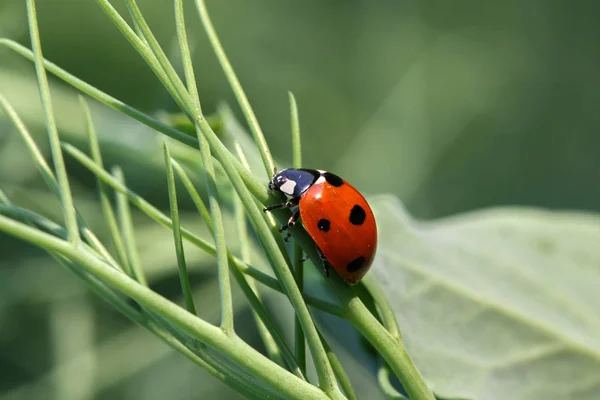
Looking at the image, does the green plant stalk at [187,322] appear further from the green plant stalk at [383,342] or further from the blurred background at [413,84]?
the blurred background at [413,84]

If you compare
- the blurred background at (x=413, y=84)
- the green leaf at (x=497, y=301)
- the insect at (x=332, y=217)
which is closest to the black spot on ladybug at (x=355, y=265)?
the insect at (x=332, y=217)

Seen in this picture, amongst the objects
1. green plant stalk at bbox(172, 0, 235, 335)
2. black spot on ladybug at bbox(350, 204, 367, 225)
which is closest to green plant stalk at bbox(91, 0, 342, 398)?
green plant stalk at bbox(172, 0, 235, 335)

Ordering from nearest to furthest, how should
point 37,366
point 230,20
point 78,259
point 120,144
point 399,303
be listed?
point 78,259 → point 399,303 → point 120,144 → point 37,366 → point 230,20

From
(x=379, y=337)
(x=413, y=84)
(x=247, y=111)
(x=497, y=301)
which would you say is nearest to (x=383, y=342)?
(x=379, y=337)

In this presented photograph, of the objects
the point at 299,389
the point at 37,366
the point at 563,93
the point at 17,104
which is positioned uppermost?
the point at 563,93

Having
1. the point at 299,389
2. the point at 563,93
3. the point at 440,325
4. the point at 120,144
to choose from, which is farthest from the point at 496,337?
the point at 563,93

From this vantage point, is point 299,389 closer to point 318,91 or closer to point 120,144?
point 120,144

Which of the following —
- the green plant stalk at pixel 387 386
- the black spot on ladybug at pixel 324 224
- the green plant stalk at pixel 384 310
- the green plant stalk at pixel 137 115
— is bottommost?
the green plant stalk at pixel 387 386

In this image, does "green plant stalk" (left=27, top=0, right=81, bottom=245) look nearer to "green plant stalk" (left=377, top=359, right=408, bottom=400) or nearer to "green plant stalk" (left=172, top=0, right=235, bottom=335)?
"green plant stalk" (left=172, top=0, right=235, bottom=335)
